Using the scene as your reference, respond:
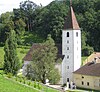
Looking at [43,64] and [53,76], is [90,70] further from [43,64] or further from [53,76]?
[43,64]

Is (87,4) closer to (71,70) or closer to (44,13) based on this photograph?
(44,13)

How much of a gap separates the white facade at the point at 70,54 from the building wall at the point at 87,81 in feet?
6.28

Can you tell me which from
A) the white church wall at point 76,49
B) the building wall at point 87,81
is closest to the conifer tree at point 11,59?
the white church wall at point 76,49

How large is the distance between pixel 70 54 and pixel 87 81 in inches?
217

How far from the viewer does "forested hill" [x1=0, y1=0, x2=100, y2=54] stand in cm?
7525

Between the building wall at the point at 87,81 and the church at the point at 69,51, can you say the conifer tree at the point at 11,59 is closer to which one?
the church at the point at 69,51

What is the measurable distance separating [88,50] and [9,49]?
26293mm

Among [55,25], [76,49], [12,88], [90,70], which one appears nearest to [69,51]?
[76,49]

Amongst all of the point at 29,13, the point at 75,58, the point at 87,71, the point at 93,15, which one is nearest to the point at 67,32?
the point at 75,58

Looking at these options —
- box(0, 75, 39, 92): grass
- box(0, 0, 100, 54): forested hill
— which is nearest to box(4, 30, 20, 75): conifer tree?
box(0, 75, 39, 92): grass

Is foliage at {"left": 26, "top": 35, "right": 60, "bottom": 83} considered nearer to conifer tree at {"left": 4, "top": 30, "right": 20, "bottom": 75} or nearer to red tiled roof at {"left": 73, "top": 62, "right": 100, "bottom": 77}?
red tiled roof at {"left": 73, "top": 62, "right": 100, "bottom": 77}

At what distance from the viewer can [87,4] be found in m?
85.1

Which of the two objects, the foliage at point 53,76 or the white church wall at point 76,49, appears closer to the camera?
the foliage at point 53,76

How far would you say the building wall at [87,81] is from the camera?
140 feet
